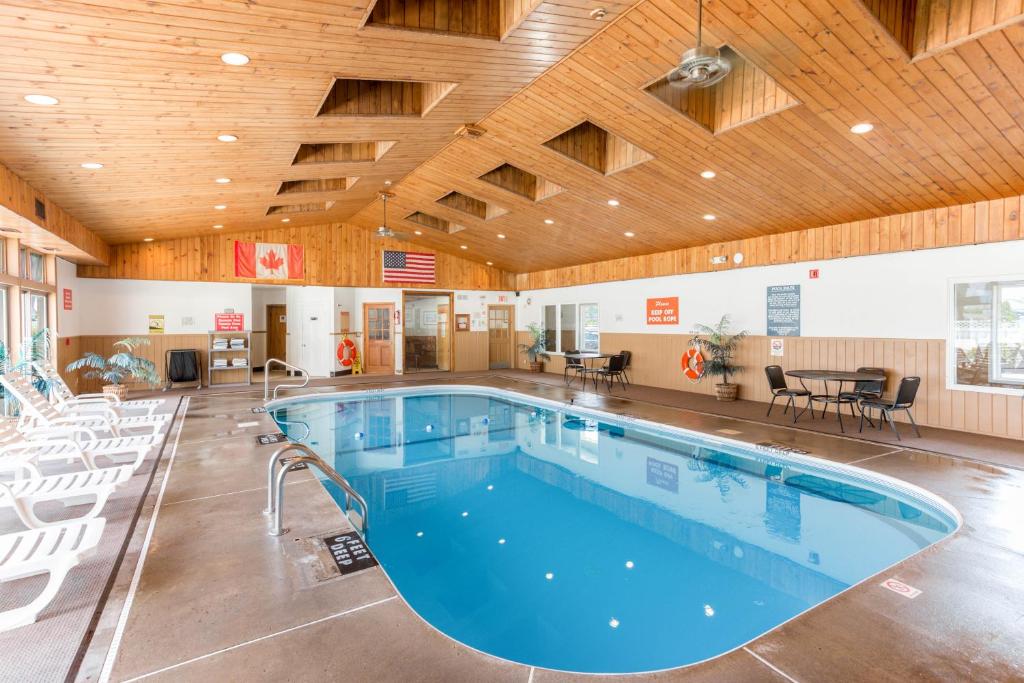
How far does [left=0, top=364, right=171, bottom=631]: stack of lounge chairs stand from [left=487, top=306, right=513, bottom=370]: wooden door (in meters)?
9.05

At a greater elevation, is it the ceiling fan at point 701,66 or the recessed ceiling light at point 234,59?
the recessed ceiling light at point 234,59

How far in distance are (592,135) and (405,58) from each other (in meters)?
3.45

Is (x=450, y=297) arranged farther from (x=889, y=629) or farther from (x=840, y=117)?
(x=889, y=629)

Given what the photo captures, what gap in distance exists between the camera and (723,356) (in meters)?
8.69

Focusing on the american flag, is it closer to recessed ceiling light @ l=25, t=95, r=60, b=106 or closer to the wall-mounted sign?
the wall-mounted sign

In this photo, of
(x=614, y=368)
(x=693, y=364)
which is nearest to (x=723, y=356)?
(x=693, y=364)

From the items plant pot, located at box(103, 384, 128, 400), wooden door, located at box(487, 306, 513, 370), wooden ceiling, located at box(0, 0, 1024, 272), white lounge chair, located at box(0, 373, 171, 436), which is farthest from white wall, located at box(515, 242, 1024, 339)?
plant pot, located at box(103, 384, 128, 400)

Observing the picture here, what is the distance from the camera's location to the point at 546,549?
3719 mm

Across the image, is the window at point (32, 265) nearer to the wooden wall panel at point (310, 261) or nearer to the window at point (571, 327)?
the wooden wall panel at point (310, 261)

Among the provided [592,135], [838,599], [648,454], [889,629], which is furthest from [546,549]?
[592,135]

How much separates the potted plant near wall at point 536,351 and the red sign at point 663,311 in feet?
11.4

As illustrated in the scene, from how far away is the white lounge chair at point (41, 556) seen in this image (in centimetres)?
185

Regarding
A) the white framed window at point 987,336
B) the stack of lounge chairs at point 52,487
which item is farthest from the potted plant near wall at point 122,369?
the white framed window at point 987,336

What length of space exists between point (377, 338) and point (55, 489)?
9863mm
